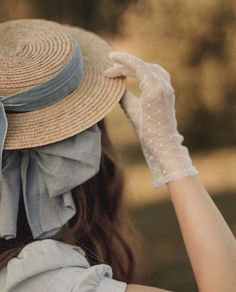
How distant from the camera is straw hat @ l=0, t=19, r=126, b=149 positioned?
1.28m

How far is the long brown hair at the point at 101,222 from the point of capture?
4.39 feet

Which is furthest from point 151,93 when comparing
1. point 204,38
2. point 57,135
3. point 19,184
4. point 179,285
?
point 179,285

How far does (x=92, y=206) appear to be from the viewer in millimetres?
1415

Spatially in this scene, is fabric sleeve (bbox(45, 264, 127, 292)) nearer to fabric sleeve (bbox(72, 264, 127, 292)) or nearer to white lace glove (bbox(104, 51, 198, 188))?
fabric sleeve (bbox(72, 264, 127, 292))

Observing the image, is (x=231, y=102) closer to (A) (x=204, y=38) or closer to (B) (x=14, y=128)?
(A) (x=204, y=38)

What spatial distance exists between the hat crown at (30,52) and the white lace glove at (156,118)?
0.11 metres

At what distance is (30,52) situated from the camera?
4.48 ft

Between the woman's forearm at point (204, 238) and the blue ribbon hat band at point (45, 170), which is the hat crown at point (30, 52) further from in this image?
the woman's forearm at point (204, 238)

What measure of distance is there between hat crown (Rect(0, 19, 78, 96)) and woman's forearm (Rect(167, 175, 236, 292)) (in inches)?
12.7

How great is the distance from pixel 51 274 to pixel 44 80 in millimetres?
362

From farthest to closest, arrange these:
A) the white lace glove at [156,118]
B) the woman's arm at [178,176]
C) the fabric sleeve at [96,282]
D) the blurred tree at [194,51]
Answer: the blurred tree at [194,51] → the white lace glove at [156,118] → the woman's arm at [178,176] → the fabric sleeve at [96,282]

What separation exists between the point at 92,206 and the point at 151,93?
10.3 inches

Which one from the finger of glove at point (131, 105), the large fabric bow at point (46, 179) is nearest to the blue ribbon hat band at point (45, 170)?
the large fabric bow at point (46, 179)

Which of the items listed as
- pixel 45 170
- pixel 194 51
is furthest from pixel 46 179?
pixel 194 51
